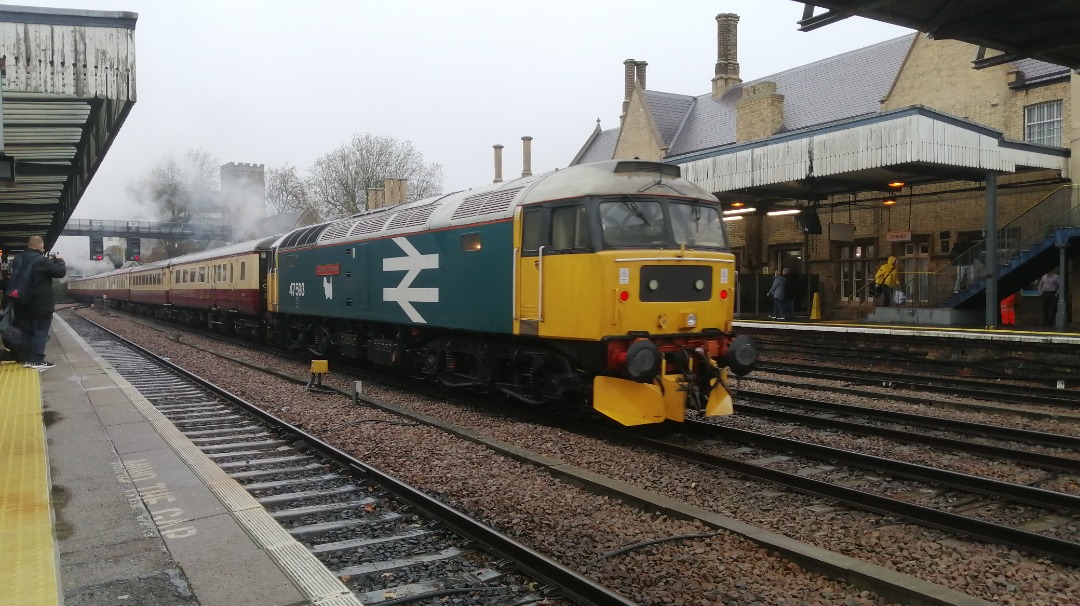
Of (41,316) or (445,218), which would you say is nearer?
(445,218)

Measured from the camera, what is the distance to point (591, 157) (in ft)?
143

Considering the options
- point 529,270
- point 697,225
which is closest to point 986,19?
point 697,225

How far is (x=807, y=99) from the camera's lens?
31.0m

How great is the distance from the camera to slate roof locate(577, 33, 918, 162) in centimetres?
2814

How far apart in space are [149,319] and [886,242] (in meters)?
34.0

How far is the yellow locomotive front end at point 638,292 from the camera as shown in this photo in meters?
7.97

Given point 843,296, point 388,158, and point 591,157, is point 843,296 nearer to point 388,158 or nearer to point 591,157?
point 591,157

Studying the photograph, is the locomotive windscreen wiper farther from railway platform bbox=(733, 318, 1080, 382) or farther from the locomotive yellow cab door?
railway platform bbox=(733, 318, 1080, 382)

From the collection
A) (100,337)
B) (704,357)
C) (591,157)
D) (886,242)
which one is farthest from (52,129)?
(591,157)

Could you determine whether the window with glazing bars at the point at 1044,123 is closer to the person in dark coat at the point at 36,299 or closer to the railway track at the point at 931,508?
the railway track at the point at 931,508

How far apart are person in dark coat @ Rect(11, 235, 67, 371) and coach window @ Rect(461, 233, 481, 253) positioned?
5.72 meters

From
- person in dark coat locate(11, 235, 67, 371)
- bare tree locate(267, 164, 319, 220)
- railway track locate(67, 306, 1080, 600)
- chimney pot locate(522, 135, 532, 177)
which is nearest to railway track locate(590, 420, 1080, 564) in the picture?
railway track locate(67, 306, 1080, 600)

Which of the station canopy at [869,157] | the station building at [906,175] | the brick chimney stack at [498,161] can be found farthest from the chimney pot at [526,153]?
the station canopy at [869,157]

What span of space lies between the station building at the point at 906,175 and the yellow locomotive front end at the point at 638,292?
916 centimetres
